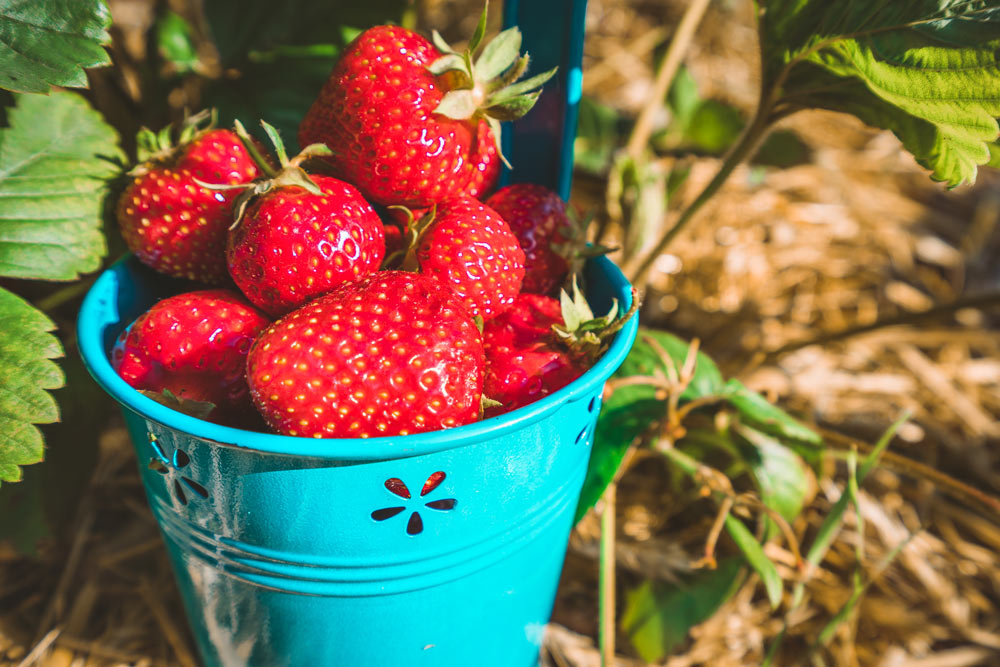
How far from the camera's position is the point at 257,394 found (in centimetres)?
75

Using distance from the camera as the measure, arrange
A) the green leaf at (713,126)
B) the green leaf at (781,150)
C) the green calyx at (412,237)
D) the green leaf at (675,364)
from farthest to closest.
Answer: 1. the green leaf at (713,126)
2. the green leaf at (781,150)
3. the green leaf at (675,364)
4. the green calyx at (412,237)

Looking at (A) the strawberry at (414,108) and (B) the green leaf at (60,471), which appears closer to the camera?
(A) the strawberry at (414,108)

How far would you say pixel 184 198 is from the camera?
91 cm

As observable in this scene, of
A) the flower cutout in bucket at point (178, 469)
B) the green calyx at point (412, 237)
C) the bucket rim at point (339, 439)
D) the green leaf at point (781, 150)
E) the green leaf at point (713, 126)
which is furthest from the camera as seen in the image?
the green leaf at point (713, 126)

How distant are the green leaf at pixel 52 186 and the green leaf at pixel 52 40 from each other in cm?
16

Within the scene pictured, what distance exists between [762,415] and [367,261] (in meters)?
0.65

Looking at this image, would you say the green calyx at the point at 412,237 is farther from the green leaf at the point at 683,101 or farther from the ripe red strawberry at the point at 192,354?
the green leaf at the point at 683,101

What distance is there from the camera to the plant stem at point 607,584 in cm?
110

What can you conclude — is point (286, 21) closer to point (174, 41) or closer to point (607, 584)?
point (174, 41)

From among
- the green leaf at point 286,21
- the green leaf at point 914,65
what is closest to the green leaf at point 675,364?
the green leaf at point 914,65

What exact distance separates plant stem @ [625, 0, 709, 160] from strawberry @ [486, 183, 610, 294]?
583 mm

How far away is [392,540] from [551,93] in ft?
1.93

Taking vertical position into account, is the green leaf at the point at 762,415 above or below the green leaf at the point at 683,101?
below

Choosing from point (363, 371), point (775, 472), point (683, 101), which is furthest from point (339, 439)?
point (683, 101)
